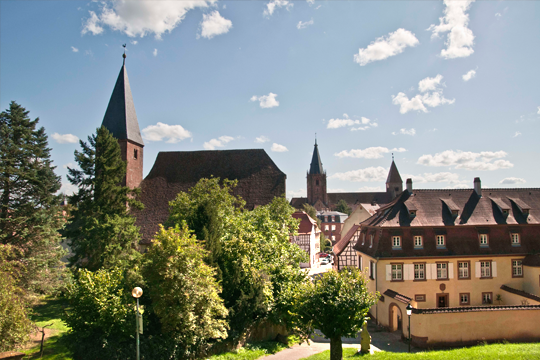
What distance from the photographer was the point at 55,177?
24.2 metres

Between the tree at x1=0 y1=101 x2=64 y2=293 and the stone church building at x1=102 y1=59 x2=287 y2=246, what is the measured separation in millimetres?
8897

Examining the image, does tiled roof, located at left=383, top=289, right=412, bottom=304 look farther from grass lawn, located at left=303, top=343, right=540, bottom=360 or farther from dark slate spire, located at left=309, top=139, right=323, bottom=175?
dark slate spire, located at left=309, top=139, right=323, bottom=175

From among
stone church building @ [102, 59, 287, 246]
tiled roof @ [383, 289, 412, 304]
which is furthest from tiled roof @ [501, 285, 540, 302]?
stone church building @ [102, 59, 287, 246]

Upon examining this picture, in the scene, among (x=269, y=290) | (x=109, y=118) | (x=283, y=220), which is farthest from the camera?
(x=109, y=118)

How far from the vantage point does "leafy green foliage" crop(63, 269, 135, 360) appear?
1380 centimetres

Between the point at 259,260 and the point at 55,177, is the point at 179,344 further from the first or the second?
the point at 55,177

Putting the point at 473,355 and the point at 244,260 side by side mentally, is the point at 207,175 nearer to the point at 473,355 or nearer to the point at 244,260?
the point at 244,260

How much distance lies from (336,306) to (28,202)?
2074 cm

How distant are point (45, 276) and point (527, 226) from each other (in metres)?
35.2

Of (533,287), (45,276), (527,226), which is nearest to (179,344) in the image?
(45,276)

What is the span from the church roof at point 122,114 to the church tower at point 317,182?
238 feet

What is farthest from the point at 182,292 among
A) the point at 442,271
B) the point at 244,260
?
the point at 442,271

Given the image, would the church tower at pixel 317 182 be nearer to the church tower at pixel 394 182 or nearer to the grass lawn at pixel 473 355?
the church tower at pixel 394 182

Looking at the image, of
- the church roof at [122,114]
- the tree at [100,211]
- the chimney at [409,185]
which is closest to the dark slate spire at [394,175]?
the chimney at [409,185]
